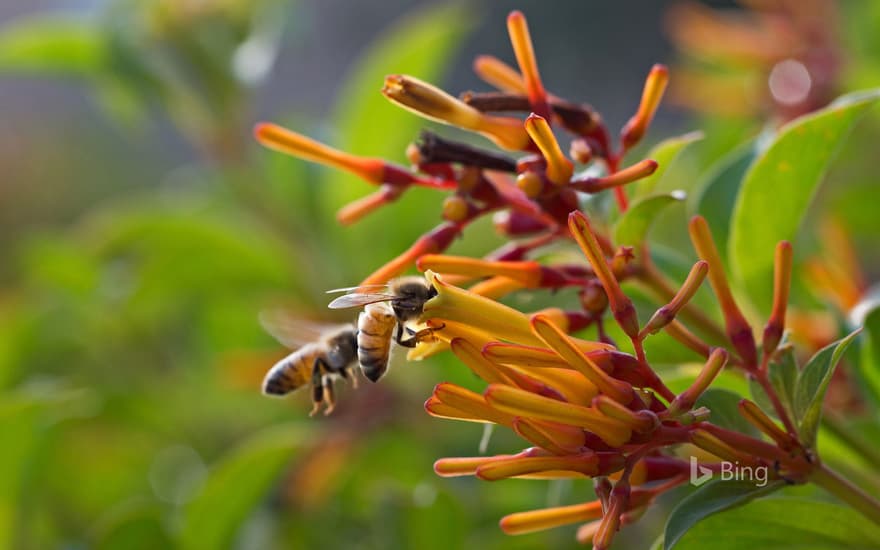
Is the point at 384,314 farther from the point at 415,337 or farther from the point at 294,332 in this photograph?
the point at 294,332

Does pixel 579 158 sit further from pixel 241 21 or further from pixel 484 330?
pixel 241 21

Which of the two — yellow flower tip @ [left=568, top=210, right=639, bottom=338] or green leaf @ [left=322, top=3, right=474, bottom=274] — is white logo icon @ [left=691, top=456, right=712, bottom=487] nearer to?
yellow flower tip @ [left=568, top=210, right=639, bottom=338]

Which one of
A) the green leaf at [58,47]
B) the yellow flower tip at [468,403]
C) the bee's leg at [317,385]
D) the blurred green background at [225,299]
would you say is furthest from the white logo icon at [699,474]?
the green leaf at [58,47]

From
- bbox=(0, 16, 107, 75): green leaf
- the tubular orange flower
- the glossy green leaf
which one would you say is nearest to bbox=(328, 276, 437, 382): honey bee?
the tubular orange flower

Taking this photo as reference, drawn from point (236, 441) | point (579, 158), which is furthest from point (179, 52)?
point (579, 158)

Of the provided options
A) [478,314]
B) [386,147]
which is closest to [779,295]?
[478,314]

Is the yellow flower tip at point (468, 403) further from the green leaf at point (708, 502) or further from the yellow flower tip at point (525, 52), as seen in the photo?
the yellow flower tip at point (525, 52)
